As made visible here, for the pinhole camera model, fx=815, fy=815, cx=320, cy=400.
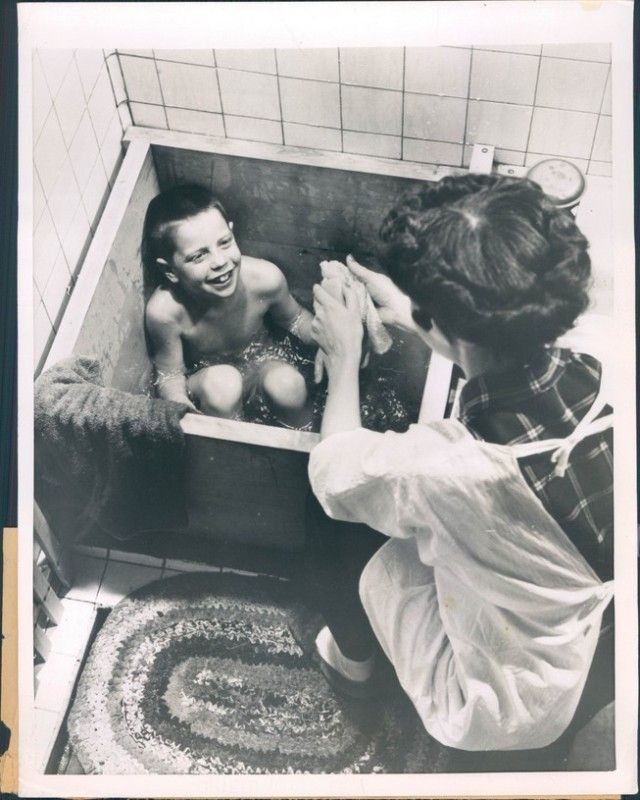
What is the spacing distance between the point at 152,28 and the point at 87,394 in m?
0.80

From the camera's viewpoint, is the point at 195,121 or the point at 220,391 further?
the point at 195,121

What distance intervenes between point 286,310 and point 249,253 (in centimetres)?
15

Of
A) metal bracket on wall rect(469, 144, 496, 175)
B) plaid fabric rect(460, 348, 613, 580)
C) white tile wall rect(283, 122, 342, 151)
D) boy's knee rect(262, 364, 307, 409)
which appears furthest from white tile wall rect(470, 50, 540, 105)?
boy's knee rect(262, 364, 307, 409)

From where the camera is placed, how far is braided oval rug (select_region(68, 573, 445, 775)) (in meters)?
1.74

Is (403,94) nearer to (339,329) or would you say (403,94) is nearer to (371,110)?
(371,110)

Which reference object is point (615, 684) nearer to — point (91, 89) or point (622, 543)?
point (622, 543)

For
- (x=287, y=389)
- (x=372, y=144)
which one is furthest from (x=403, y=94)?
(x=287, y=389)

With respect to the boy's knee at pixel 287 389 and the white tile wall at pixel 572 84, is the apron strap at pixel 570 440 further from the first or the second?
the white tile wall at pixel 572 84

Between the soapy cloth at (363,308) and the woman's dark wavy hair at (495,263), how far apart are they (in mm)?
87

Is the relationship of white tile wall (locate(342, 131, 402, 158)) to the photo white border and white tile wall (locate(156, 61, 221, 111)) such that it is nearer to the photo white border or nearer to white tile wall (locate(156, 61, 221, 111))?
the photo white border

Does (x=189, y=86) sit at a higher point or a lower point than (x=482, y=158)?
higher

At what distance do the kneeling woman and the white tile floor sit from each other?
13.2 inches

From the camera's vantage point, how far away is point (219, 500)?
1736 millimetres

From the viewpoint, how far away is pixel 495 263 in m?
1.65
